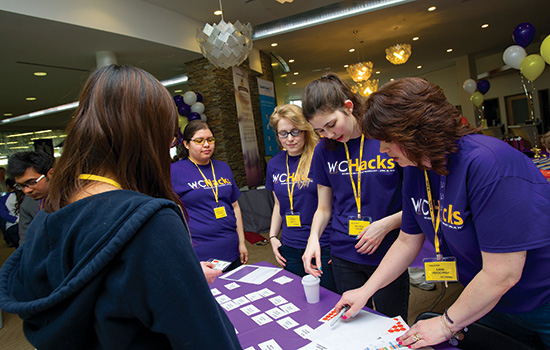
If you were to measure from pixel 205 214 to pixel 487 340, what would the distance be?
1.66 m

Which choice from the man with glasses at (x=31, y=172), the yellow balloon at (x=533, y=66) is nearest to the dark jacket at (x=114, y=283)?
the man with glasses at (x=31, y=172)

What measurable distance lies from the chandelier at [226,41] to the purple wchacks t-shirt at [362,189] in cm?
192

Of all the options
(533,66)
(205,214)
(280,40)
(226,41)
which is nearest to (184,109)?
(280,40)

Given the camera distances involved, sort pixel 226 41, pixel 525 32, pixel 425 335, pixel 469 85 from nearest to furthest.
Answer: pixel 425 335
pixel 226 41
pixel 525 32
pixel 469 85

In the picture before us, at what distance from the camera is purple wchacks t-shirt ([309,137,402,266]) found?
151cm

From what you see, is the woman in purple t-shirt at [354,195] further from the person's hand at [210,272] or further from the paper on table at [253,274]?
the person's hand at [210,272]

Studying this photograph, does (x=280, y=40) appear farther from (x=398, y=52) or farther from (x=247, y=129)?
(x=398, y=52)

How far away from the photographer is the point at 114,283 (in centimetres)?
Answer: 53

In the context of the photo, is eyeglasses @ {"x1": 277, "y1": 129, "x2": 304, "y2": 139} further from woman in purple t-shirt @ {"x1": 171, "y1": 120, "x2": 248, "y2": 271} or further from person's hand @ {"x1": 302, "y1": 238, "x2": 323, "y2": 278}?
person's hand @ {"x1": 302, "y1": 238, "x2": 323, "y2": 278}

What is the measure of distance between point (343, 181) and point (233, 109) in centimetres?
542

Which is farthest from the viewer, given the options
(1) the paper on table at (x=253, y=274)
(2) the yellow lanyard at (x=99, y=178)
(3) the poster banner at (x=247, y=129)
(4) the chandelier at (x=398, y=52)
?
(4) the chandelier at (x=398, y=52)

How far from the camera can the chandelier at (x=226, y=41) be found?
124 inches

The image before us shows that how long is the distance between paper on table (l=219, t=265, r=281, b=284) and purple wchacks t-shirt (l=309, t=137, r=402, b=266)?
343 millimetres

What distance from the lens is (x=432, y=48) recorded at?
10352 mm
